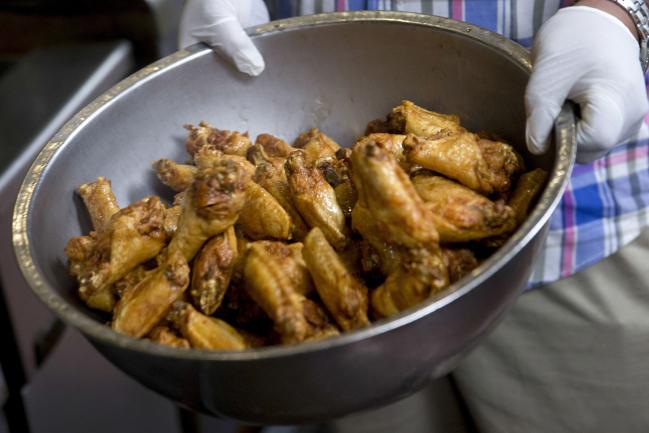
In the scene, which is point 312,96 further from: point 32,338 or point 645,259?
point 32,338

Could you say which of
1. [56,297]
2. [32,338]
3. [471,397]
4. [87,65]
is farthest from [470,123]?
[87,65]

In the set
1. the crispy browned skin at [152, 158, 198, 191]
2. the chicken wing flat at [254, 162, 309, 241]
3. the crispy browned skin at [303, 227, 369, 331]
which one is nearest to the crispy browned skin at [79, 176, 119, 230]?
the crispy browned skin at [152, 158, 198, 191]

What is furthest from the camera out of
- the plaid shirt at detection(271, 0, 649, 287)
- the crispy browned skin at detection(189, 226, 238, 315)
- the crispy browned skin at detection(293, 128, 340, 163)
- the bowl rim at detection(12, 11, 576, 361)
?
the plaid shirt at detection(271, 0, 649, 287)

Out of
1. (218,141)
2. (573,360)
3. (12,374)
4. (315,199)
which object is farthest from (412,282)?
(12,374)

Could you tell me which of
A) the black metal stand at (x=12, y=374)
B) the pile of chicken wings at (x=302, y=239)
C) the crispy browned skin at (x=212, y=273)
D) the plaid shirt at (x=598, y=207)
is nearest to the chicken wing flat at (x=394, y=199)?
the pile of chicken wings at (x=302, y=239)

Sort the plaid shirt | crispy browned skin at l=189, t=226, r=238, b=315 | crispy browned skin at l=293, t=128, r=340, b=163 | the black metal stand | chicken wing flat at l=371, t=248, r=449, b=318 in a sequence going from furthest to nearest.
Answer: the black metal stand < the plaid shirt < crispy browned skin at l=293, t=128, r=340, b=163 < crispy browned skin at l=189, t=226, r=238, b=315 < chicken wing flat at l=371, t=248, r=449, b=318

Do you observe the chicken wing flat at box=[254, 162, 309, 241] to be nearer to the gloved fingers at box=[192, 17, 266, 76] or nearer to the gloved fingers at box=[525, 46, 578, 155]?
the gloved fingers at box=[192, 17, 266, 76]

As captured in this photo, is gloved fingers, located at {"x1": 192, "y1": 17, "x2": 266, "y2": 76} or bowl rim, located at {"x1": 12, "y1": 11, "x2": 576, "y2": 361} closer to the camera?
bowl rim, located at {"x1": 12, "y1": 11, "x2": 576, "y2": 361}

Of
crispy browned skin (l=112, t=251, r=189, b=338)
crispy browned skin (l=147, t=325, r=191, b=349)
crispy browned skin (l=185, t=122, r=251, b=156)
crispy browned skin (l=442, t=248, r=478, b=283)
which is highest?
crispy browned skin (l=185, t=122, r=251, b=156)
